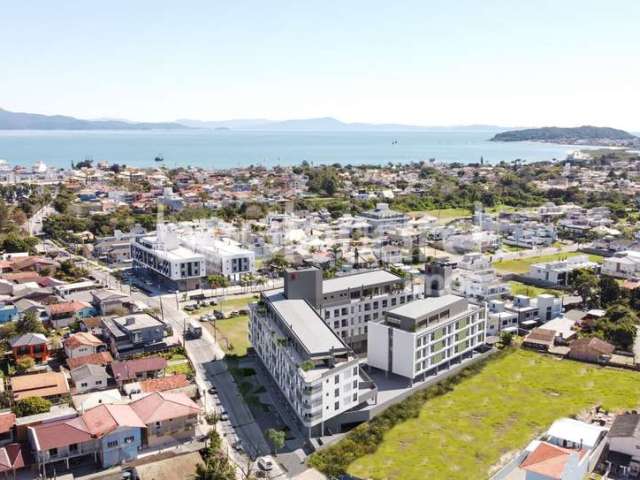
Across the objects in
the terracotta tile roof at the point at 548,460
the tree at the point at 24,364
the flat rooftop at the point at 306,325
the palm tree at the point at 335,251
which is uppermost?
the flat rooftop at the point at 306,325

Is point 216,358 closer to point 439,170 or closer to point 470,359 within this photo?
point 470,359

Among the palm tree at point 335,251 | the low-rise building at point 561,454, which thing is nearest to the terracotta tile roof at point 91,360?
the low-rise building at point 561,454

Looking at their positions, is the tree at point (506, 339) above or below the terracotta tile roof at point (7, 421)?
below

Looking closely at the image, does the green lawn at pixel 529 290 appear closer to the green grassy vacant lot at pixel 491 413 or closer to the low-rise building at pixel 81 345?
the green grassy vacant lot at pixel 491 413

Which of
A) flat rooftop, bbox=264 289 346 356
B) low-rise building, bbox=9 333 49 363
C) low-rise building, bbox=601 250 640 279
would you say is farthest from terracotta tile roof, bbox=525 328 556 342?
low-rise building, bbox=9 333 49 363

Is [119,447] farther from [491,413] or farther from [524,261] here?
[524,261]

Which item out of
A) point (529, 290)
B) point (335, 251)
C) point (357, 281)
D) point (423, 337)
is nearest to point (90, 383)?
point (357, 281)

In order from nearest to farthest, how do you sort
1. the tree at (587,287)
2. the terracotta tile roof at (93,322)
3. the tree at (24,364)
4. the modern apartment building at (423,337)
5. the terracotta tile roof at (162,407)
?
1. the terracotta tile roof at (162,407)
2. the modern apartment building at (423,337)
3. the tree at (24,364)
4. the terracotta tile roof at (93,322)
5. the tree at (587,287)
